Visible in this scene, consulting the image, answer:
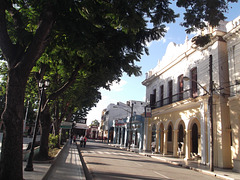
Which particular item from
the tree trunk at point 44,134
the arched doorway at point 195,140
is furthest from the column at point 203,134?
the tree trunk at point 44,134

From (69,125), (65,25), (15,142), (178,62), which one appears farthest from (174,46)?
(15,142)

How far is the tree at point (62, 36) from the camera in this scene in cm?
527

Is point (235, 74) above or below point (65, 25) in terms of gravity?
above

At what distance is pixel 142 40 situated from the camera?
7.23 m

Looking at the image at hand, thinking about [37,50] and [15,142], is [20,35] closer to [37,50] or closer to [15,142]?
[37,50]

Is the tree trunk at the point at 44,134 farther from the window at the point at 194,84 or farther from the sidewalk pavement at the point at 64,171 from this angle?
the window at the point at 194,84

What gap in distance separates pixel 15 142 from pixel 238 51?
14477mm

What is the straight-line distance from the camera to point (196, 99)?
16375 millimetres

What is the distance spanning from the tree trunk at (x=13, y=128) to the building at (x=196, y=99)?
10.2m

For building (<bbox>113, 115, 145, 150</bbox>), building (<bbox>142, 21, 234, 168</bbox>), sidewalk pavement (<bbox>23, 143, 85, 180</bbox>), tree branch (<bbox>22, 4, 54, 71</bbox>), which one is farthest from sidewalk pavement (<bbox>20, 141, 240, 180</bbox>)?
building (<bbox>113, 115, 145, 150</bbox>)

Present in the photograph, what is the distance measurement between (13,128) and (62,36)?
3276 millimetres

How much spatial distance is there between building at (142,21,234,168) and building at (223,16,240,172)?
30.1 inches

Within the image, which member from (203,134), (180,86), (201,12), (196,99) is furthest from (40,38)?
(180,86)

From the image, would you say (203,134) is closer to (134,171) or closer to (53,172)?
(134,171)
